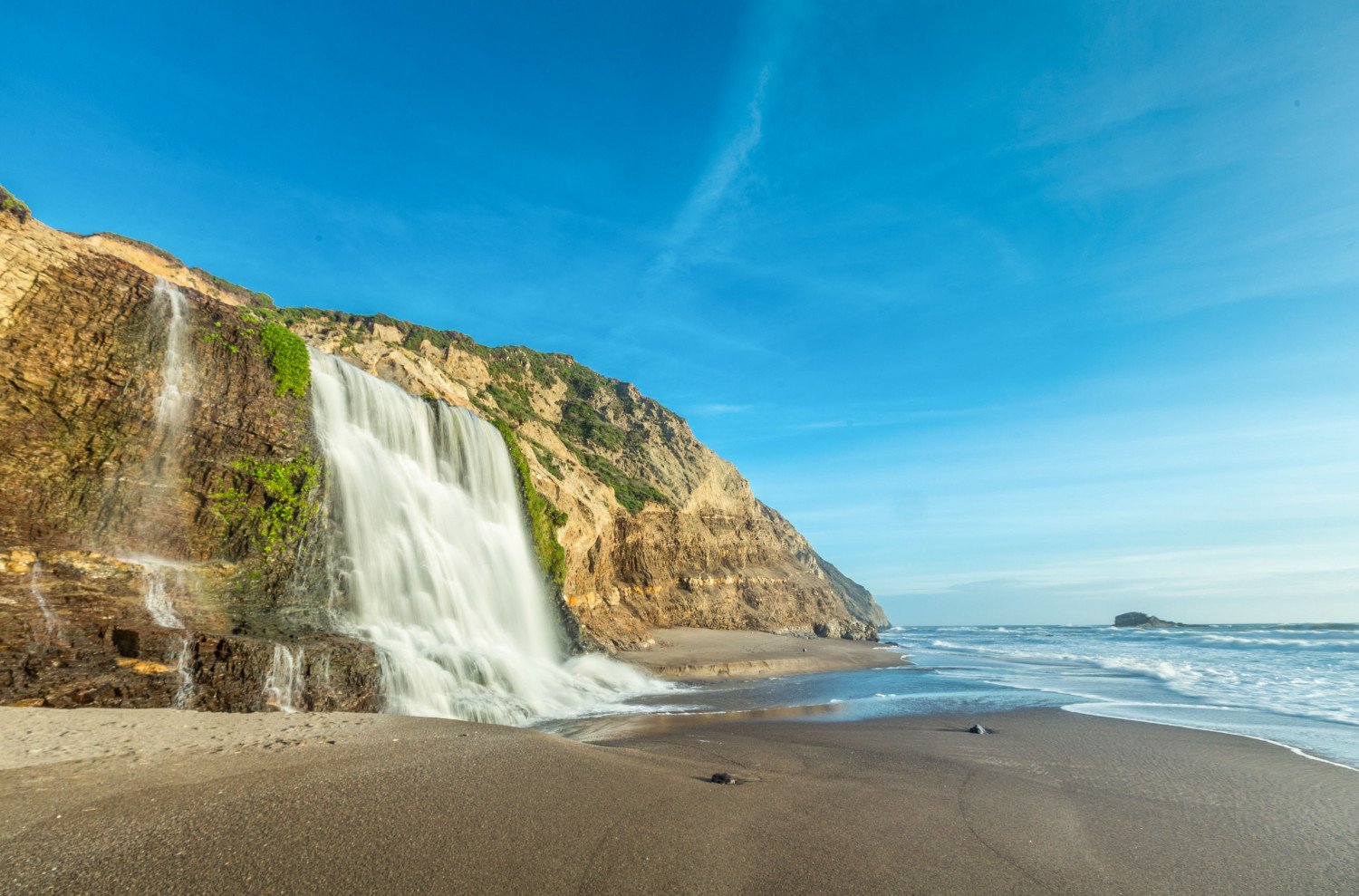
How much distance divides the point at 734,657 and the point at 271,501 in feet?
61.2

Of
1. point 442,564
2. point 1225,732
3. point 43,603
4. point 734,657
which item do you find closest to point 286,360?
point 442,564

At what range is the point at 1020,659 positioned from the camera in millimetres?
29984

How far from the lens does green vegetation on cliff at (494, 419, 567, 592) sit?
22.5 m

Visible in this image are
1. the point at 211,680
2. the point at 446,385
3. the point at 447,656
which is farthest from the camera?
the point at 446,385

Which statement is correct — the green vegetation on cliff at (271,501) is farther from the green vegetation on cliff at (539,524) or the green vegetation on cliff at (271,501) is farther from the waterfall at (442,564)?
the green vegetation on cliff at (539,524)

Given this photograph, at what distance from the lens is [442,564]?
16.1 meters

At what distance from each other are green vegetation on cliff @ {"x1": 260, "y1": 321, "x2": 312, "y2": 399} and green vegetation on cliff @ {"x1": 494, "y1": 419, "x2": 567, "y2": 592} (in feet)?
29.3

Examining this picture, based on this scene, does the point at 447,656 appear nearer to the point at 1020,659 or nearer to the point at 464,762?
the point at 464,762

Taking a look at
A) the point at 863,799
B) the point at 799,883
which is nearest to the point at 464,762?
the point at 799,883

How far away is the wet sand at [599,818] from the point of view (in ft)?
11.2

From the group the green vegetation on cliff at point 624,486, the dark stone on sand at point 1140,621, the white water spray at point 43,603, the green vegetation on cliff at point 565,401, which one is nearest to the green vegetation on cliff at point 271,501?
the white water spray at point 43,603

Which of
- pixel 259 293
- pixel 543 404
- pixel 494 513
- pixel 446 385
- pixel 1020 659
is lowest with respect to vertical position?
pixel 1020 659

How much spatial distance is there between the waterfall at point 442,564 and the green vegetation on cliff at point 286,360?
625 millimetres

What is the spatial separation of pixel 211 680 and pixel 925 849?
30.8 ft
